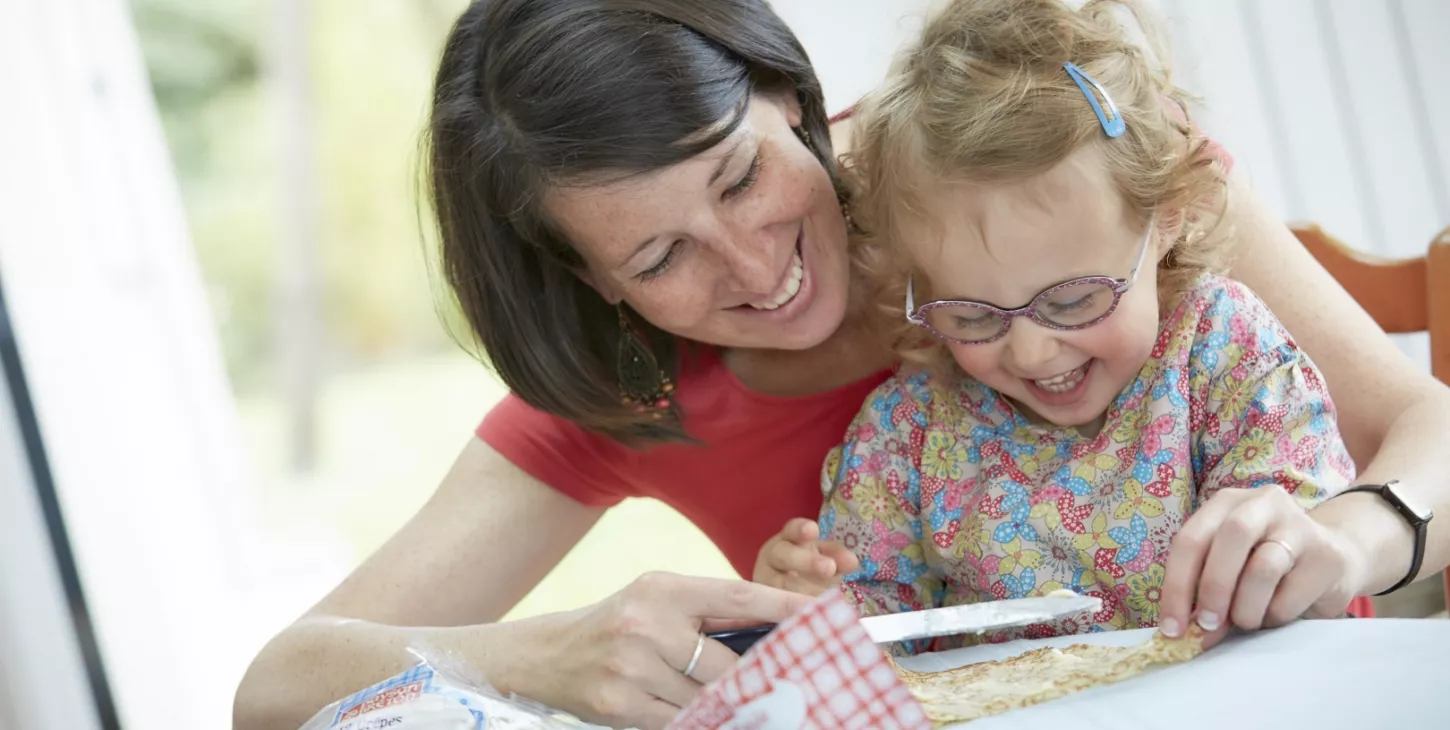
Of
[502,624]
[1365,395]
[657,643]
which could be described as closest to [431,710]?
[657,643]

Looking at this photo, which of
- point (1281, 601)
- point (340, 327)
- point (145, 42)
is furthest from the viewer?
point (340, 327)

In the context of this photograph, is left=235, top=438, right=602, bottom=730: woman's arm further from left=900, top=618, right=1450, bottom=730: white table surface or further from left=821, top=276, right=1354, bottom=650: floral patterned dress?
left=900, top=618, right=1450, bottom=730: white table surface

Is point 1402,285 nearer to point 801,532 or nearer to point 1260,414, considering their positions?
point 1260,414

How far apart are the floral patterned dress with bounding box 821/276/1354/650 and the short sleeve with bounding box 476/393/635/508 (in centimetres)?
35

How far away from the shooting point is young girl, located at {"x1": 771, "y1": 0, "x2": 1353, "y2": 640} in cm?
109

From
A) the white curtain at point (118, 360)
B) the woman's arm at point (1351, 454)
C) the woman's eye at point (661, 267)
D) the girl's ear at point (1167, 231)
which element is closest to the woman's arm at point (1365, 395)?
the woman's arm at point (1351, 454)

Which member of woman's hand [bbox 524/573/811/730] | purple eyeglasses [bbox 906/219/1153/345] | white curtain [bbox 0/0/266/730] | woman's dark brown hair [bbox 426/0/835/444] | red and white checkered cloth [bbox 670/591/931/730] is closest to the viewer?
red and white checkered cloth [bbox 670/591/931/730]

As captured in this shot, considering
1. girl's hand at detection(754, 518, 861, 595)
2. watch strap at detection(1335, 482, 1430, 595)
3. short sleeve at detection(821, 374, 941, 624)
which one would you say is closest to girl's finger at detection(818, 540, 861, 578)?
girl's hand at detection(754, 518, 861, 595)

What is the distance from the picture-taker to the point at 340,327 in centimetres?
505

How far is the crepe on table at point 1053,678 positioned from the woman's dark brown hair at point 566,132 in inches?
21.8

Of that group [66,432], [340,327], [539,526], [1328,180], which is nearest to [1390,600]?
[1328,180]

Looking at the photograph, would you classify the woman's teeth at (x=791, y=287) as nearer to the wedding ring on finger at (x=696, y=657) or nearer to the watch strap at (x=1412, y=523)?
the wedding ring on finger at (x=696, y=657)

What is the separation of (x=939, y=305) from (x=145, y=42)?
167 inches

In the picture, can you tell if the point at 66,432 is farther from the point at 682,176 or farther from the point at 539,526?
the point at 682,176
